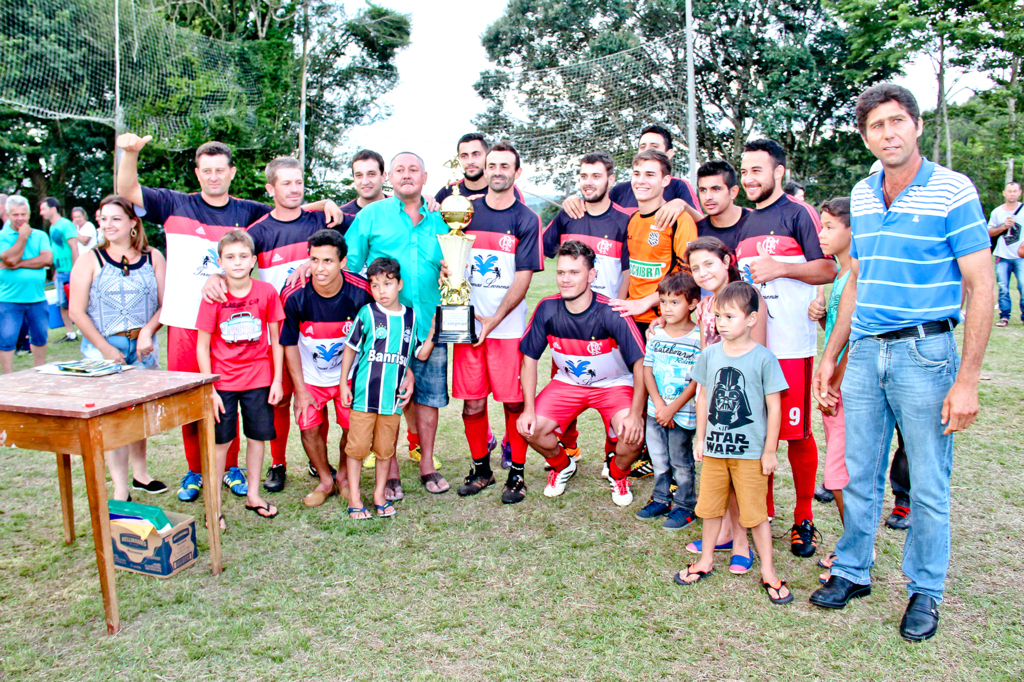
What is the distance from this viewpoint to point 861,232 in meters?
2.87

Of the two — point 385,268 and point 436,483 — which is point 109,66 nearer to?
point 385,268

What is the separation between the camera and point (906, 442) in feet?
9.16

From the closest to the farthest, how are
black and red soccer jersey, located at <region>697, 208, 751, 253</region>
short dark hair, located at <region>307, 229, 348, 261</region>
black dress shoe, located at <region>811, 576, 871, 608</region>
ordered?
black dress shoe, located at <region>811, 576, 871, 608</region>
black and red soccer jersey, located at <region>697, 208, 751, 253</region>
short dark hair, located at <region>307, 229, 348, 261</region>

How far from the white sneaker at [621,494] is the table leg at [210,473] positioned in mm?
2197

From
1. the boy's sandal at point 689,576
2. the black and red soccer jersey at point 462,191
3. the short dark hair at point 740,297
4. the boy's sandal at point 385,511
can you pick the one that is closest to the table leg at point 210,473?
the boy's sandal at point 385,511

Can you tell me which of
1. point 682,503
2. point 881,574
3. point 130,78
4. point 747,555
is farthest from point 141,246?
point 130,78

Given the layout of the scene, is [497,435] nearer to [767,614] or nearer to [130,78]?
[767,614]

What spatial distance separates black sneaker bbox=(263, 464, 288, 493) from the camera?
14.5ft

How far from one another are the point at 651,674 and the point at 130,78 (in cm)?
1881

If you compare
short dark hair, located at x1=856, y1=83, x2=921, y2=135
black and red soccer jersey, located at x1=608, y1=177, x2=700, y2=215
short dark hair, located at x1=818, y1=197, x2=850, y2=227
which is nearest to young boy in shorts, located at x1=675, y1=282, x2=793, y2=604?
short dark hair, located at x1=818, y1=197, x2=850, y2=227

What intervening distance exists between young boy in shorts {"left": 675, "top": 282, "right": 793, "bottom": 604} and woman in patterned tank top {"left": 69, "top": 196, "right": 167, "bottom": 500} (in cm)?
311

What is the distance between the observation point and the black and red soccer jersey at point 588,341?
4.04m

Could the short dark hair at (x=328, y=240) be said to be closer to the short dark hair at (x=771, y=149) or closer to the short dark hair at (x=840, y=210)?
the short dark hair at (x=771, y=149)

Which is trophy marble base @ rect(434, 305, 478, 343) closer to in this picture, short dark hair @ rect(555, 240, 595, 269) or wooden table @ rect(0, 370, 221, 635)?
short dark hair @ rect(555, 240, 595, 269)
